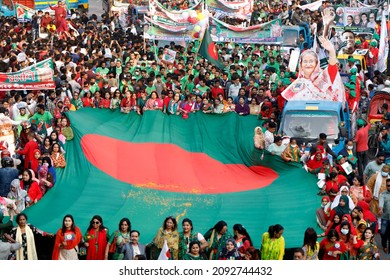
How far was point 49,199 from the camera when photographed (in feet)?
72.6

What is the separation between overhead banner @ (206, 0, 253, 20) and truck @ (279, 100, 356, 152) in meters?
12.6

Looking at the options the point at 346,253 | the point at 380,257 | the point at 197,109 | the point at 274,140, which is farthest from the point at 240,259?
the point at 197,109

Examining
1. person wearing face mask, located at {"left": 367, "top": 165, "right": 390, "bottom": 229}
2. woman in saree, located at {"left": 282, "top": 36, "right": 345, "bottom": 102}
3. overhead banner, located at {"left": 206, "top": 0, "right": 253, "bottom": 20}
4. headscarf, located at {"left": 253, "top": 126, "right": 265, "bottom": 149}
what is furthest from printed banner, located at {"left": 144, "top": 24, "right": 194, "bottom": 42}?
person wearing face mask, located at {"left": 367, "top": 165, "right": 390, "bottom": 229}

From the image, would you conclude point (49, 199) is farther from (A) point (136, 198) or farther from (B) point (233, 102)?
(B) point (233, 102)

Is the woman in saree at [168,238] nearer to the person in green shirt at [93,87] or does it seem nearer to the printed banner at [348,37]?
the person in green shirt at [93,87]

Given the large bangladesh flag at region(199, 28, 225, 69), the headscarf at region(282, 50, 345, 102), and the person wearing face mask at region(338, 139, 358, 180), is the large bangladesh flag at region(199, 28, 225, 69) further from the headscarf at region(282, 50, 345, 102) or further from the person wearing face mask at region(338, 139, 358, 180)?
the person wearing face mask at region(338, 139, 358, 180)

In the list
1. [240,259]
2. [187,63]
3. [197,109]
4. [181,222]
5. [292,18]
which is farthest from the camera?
[292,18]

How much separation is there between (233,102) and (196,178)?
5.71 m

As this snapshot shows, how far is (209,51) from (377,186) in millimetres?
10411

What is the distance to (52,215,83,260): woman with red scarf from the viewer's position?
64.1 ft

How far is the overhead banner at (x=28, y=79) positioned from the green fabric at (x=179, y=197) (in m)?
3.28

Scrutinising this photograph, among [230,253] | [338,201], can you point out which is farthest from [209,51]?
[230,253]

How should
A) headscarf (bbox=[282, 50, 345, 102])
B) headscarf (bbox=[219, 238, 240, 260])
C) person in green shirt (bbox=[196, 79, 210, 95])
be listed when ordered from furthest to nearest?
person in green shirt (bbox=[196, 79, 210, 95]) < headscarf (bbox=[282, 50, 345, 102]) < headscarf (bbox=[219, 238, 240, 260])

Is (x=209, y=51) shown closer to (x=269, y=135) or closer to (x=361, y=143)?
(x=361, y=143)
